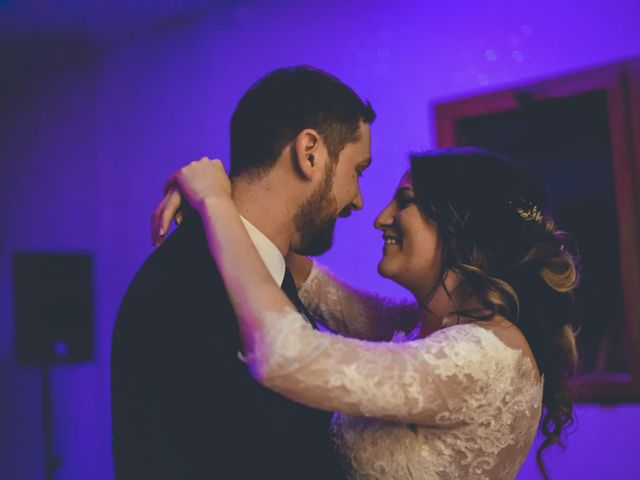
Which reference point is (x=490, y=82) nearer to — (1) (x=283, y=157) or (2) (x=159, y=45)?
(1) (x=283, y=157)

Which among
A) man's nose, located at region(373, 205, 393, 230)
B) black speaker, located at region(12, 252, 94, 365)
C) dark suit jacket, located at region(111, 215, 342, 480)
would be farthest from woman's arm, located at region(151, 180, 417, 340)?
black speaker, located at region(12, 252, 94, 365)

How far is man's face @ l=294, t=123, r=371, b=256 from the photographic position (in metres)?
1.68

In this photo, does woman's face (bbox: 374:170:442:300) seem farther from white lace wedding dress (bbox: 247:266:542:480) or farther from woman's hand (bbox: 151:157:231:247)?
woman's hand (bbox: 151:157:231:247)

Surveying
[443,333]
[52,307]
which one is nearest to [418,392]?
[443,333]

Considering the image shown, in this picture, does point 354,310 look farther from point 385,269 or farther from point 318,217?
point 318,217

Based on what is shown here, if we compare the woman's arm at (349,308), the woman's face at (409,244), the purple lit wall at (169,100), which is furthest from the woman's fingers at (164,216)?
the purple lit wall at (169,100)

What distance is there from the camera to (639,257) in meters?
2.91

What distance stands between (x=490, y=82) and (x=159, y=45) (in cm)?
226

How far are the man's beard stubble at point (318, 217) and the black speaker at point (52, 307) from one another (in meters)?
2.57

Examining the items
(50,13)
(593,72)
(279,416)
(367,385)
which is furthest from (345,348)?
(50,13)

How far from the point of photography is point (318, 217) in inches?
67.4

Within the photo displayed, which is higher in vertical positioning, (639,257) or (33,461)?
(639,257)

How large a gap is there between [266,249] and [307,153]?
24cm

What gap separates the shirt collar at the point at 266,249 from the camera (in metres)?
1.61
